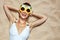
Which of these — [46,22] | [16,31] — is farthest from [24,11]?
[46,22]

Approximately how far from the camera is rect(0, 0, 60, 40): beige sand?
57.7 inches

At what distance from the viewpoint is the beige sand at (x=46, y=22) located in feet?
4.81

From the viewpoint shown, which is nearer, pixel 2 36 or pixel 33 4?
pixel 2 36

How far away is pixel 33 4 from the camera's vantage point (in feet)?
5.06

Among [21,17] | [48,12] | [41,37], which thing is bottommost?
[41,37]

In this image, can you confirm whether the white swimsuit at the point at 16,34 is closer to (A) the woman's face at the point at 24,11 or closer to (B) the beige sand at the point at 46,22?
(A) the woman's face at the point at 24,11

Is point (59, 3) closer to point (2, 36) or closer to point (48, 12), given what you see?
point (48, 12)

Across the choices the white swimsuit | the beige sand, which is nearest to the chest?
the white swimsuit

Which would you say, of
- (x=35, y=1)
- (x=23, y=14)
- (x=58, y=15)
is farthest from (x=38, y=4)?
(x=23, y=14)

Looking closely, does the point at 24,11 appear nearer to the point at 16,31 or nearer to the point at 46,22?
the point at 16,31

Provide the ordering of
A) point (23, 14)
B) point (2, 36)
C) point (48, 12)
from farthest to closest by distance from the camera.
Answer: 1. point (48, 12)
2. point (2, 36)
3. point (23, 14)

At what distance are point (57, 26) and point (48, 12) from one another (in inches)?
4.4

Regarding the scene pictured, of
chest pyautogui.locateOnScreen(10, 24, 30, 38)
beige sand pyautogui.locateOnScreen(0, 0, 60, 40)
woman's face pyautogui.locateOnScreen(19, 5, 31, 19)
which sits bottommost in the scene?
beige sand pyautogui.locateOnScreen(0, 0, 60, 40)

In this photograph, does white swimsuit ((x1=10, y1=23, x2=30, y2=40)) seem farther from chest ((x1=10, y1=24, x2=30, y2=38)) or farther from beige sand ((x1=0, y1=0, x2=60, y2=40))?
beige sand ((x1=0, y1=0, x2=60, y2=40))
